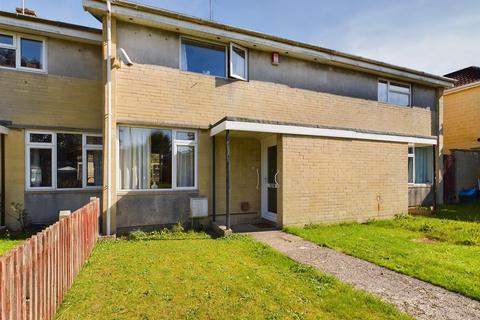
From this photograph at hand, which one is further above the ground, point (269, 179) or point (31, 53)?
point (31, 53)

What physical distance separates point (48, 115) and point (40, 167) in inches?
60.6

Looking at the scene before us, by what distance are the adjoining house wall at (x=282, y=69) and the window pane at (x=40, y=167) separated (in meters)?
3.89

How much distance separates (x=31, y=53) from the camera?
8453mm

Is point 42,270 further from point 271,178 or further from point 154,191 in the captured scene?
point 271,178

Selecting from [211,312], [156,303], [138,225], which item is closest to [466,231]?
[211,312]

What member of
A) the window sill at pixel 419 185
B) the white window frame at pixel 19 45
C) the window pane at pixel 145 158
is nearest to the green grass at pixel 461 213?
the window sill at pixel 419 185

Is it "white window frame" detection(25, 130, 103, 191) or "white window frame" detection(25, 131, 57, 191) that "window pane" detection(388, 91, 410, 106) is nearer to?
"white window frame" detection(25, 130, 103, 191)

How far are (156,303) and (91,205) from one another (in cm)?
317

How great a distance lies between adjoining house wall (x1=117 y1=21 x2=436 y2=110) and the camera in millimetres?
7957

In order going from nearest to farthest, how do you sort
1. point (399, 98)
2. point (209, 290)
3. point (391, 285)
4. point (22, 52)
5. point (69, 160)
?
point (209, 290) < point (391, 285) < point (22, 52) < point (69, 160) < point (399, 98)

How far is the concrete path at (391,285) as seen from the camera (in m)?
3.57

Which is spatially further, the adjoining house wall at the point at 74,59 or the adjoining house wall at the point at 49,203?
the adjoining house wall at the point at 74,59

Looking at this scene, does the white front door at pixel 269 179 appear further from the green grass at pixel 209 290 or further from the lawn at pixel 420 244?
the green grass at pixel 209 290

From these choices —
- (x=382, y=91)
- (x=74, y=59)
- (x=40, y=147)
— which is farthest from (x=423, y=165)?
(x=40, y=147)
